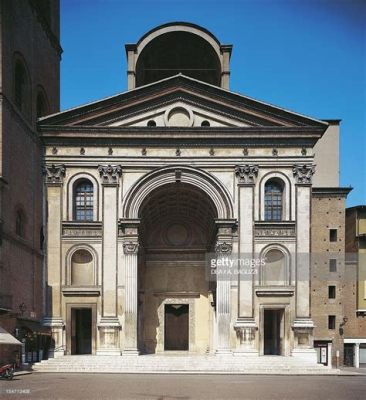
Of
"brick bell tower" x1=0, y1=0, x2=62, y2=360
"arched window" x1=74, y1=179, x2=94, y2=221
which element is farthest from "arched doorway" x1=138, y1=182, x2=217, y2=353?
"brick bell tower" x1=0, y1=0, x2=62, y2=360

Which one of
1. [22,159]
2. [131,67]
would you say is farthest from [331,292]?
[22,159]

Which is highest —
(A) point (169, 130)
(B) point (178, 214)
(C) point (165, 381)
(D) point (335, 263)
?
(A) point (169, 130)

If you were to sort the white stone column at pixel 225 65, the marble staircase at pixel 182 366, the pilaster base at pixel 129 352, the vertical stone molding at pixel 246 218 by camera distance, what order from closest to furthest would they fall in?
1. the marble staircase at pixel 182 366
2. the pilaster base at pixel 129 352
3. the vertical stone molding at pixel 246 218
4. the white stone column at pixel 225 65

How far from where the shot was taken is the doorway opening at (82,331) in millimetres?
36844

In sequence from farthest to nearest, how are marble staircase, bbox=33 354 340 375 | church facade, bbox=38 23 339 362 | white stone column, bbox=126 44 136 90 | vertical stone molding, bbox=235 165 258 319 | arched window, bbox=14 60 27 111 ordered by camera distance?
1. white stone column, bbox=126 44 136 90
2. vertical stone molding, bbox=235 165 258 319
3. church facade, bbox=38 23 339 362
4. arched window, bbox=14 60 27 111
5. marble staircase, bbox=33 354 340 375

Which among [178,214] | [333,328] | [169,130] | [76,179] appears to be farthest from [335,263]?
[76,179]

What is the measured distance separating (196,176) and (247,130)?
164 inches

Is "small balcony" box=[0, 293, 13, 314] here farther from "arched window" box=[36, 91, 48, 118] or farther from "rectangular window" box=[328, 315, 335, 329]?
"rectangular window" box=[328, 315, 335, 329]

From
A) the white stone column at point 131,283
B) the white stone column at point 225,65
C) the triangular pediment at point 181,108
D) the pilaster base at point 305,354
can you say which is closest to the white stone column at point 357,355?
the pilaster base at point 305,354

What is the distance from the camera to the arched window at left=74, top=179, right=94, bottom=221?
3603cm

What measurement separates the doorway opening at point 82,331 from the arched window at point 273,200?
12661mm

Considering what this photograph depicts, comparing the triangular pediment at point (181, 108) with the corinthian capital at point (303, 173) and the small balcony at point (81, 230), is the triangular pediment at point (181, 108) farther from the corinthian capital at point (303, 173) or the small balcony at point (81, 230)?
the small balcony at point (81, 230)

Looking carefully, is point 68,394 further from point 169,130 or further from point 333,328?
point 333,328

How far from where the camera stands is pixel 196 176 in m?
35.6
